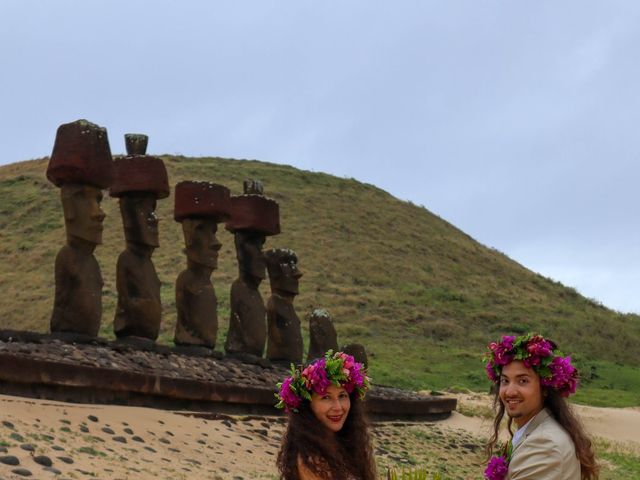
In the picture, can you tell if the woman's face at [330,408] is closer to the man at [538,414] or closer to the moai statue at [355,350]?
the man at [538,414]

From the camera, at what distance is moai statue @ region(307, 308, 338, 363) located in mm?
15688

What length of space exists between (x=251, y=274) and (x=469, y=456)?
416cm

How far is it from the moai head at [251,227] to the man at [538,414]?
10798 millimetres

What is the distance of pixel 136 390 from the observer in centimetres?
959

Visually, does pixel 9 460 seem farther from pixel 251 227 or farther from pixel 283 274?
pixel 283 274

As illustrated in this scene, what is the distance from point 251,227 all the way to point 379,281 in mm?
22055

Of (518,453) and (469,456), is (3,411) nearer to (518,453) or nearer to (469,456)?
(518,453)

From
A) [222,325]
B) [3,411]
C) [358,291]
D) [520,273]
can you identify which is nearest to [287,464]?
[3,411]

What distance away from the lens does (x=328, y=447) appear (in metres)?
3.77

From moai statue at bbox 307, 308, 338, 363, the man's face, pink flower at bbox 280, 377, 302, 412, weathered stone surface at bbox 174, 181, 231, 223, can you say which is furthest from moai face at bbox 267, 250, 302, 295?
the man's face

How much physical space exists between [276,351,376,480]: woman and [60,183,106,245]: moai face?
754 cm

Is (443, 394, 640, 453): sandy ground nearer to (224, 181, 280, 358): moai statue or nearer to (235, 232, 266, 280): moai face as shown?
(224, 181, 280, 358): moai statue

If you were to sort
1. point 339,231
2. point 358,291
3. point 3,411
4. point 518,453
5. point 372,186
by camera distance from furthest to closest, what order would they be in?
point 372,186
point 339,231
point 358,291
point 3,411
point 518,453

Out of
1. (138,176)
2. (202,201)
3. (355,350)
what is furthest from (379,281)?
(138,176)
